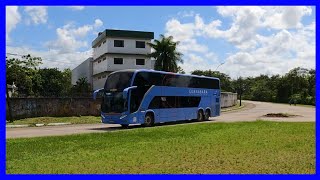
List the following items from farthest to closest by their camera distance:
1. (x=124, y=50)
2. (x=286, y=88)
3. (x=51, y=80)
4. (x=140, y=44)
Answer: (x=286, y=88) → (x=51, y=80) → (x=140, y=44) → (x=124, y=50)

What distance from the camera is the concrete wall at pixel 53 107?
101 ft

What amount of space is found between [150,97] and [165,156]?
13468 mm

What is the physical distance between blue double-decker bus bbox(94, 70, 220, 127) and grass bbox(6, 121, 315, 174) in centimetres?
730

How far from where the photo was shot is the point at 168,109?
2633 cm

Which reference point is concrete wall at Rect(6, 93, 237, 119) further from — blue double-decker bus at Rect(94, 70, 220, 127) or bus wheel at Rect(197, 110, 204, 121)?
bus wheel at Rect(197, 110, 204, 121)

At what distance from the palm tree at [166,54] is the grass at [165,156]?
105 feet

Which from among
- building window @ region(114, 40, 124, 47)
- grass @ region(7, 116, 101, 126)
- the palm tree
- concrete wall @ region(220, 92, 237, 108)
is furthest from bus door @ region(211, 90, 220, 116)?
building window @ region(114, 40, 124, 47)

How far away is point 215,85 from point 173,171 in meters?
23.8

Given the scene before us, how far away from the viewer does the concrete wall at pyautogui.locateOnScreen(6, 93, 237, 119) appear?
30703 mm

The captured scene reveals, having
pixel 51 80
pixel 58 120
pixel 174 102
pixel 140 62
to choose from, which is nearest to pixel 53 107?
pixel 58 120

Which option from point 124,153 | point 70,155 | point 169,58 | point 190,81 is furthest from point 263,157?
point 169,58

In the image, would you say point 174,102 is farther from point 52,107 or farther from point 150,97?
point 52,107

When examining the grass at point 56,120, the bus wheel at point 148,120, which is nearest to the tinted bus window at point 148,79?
the bus wheel at point 148,120

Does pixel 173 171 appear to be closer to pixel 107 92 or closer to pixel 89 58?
pixel 107 92
